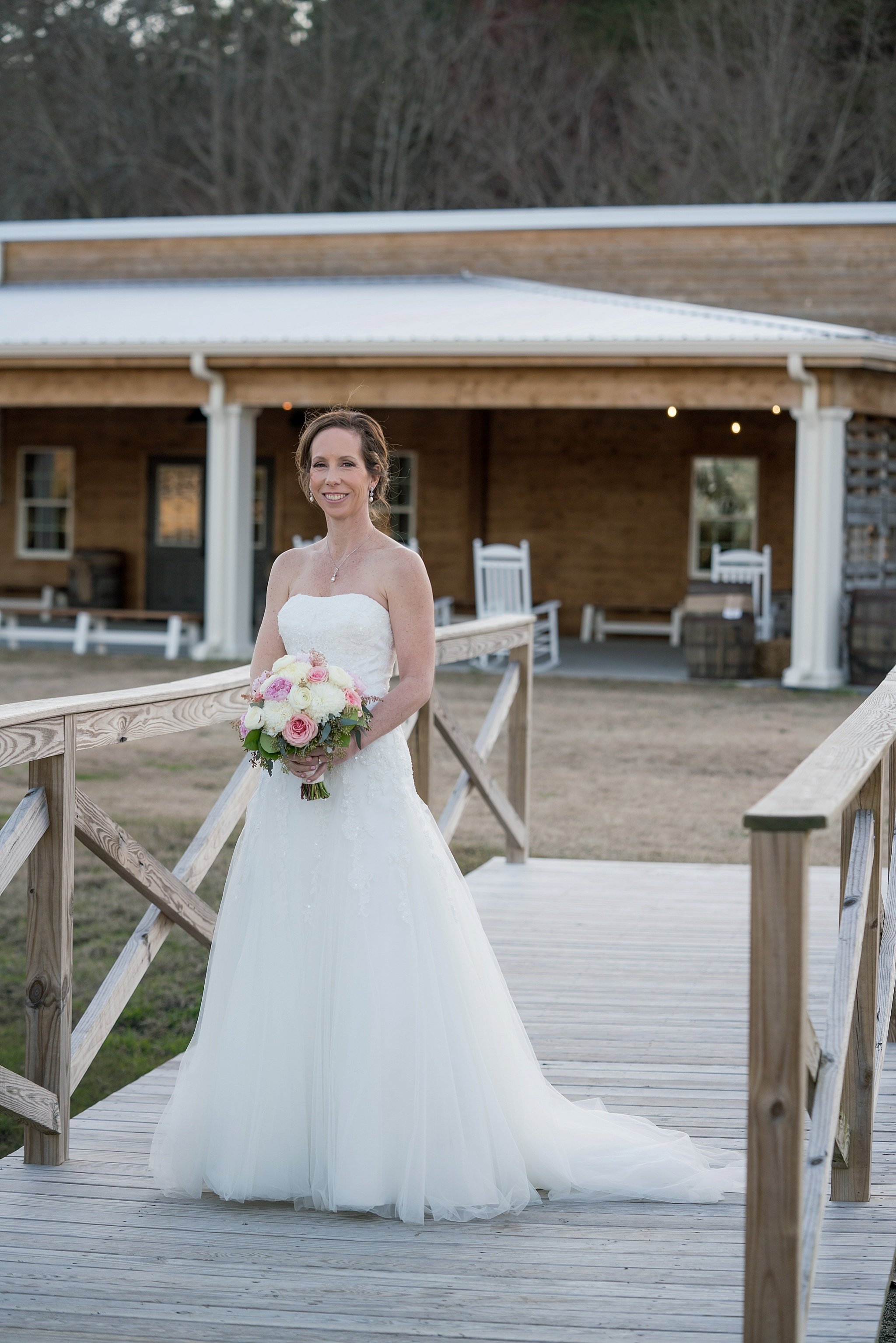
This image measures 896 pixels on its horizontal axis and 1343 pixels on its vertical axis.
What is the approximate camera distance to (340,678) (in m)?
3.77

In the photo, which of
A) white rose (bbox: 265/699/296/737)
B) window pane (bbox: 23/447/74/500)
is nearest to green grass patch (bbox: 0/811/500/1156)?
white rose (bbox: 265/699/296/737)

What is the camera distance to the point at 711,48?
29.1 meters

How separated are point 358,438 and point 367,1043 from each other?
1412 mm

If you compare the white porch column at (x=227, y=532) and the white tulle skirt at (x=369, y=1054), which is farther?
the white porch column at (x=227, y=532)

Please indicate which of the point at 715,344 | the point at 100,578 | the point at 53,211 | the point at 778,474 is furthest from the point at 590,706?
the point at 53,211

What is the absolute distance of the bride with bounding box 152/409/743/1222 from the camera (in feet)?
12.0

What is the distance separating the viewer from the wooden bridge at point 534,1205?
2.75 meters

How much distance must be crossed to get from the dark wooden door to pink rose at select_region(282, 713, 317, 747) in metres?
18.4

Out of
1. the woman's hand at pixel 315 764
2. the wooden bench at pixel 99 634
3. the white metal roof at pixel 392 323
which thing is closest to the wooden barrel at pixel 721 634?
the white metal roof at pixel 392 323

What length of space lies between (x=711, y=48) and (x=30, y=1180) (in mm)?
28490

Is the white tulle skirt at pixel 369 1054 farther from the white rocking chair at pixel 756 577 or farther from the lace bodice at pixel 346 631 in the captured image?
the white rocking chair at pixel 756 577

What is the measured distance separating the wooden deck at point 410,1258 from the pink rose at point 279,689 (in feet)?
3.78

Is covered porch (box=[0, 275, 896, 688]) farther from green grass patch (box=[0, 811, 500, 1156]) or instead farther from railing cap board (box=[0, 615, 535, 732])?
railing cap board (box=[0, 615, 535, 732])

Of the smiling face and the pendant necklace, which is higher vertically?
the smiling face
